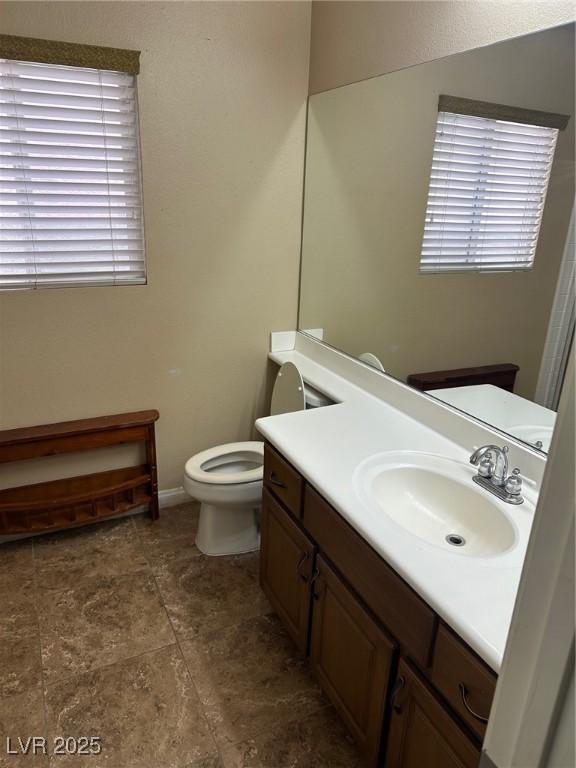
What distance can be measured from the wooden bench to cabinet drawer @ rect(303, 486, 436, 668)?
1.25 metres

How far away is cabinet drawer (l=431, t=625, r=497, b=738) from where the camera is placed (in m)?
1.06

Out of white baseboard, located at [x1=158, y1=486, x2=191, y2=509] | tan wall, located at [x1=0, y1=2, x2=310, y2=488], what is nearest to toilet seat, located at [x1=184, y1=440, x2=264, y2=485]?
tan wall, located at [x1=0, y1=2, x2=310, y2=488]

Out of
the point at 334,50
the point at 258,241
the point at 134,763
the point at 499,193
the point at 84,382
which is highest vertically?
the point at 334,50

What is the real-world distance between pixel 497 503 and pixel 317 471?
0.52 m

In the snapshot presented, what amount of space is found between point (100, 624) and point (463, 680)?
61.0 inches

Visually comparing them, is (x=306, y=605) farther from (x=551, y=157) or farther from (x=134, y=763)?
(x=551, y=157)

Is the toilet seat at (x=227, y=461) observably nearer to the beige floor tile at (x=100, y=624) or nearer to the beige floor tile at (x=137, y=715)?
the beige floor tile at (x=100, y=624)

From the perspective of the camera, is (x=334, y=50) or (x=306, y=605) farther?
(x=334, y=50)

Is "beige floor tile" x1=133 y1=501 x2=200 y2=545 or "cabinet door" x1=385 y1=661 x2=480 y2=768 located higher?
"cabinet door" x1=385 y1=661 x2=480 y2=768

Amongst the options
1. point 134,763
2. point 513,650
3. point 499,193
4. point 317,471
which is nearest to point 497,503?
point 317,471

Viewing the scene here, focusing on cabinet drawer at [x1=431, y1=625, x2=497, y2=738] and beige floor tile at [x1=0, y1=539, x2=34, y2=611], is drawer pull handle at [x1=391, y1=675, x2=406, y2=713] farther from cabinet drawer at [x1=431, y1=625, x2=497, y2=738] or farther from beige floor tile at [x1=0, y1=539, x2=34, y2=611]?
beige floor tile at [x1=0, y1=539, x2=34, y2=611]

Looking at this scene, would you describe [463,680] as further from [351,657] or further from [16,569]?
[16,569]

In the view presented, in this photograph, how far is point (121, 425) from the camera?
8.50 ft

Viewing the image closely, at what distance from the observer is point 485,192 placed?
1748mm
